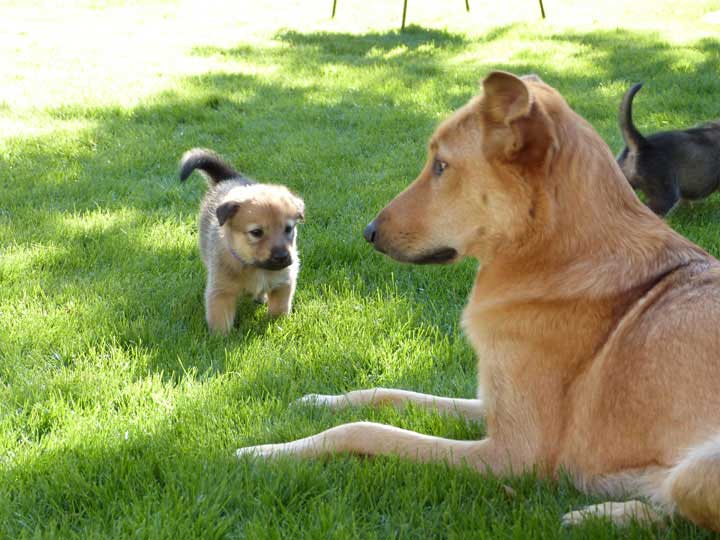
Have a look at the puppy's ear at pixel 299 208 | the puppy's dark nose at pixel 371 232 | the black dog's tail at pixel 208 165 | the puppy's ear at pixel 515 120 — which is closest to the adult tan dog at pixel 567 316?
the puppy's ear at pixel 515 120

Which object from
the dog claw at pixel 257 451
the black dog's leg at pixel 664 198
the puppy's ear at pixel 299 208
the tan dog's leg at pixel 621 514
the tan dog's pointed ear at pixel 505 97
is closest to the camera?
the tan dog's leg at pixel 621 514

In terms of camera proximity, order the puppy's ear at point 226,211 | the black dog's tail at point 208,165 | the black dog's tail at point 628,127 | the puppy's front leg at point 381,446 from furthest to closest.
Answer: the black dog's tail at point 628,127, the black dog's tail at point 208,165, the puppy's ear at point 226,211, the puppy's front leg at point 381,446

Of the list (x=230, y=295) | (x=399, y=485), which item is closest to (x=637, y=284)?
(x=399, y=485)

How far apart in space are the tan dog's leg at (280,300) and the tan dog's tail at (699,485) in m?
3.16

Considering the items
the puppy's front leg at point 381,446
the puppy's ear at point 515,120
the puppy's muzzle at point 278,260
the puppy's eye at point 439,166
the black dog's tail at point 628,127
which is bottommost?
the puppy's front leg at point 381,446

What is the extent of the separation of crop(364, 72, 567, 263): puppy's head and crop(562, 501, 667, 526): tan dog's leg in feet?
3.62

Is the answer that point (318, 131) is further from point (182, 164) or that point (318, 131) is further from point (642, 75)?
point (642, 75)

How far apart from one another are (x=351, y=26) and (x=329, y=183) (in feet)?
33.4

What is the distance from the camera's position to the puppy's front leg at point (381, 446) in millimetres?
3416

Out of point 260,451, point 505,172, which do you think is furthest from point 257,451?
point 505,172

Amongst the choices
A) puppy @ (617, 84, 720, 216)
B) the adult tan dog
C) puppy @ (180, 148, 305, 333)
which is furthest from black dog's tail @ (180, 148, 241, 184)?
puppy @ (617, 84, 720, 216)

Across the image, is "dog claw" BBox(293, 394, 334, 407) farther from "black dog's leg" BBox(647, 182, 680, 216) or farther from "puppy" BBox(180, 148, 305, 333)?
"black dog's leg" BBox(647, 182, 680, 216)

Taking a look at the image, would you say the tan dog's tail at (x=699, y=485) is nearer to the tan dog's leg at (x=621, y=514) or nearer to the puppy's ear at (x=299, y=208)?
the tan dog's leg at (x=621, y=514)

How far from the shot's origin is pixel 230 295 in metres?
5.59
